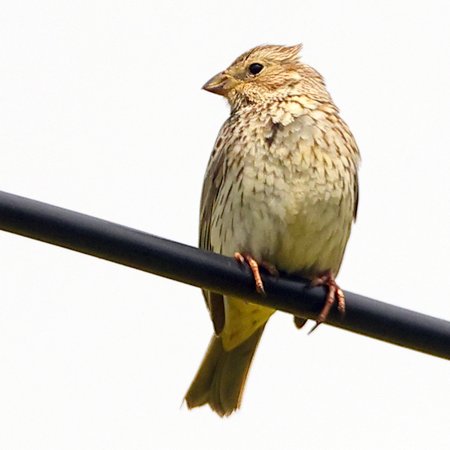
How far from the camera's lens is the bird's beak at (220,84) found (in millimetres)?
7418

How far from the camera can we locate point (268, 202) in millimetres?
6305

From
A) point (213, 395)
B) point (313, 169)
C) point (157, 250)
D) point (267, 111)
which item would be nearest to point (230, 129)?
point (267, 111)

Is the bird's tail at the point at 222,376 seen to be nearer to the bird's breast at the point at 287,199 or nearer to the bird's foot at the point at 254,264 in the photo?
the bird's breast at the point at 287,199

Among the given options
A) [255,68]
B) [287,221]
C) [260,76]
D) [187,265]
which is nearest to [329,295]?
[287,221]

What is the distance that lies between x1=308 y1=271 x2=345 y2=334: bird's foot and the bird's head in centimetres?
136

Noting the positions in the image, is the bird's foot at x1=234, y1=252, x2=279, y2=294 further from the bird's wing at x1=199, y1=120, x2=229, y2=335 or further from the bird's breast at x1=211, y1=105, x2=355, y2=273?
the bird's wing at x1=199, y1=120, x2=229, y2=335

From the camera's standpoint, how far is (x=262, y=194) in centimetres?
631

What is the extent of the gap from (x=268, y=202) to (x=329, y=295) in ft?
3.35

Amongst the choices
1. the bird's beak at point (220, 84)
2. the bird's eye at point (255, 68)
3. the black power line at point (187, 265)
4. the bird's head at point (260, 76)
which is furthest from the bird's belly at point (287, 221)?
the black power line at point (187, 265)

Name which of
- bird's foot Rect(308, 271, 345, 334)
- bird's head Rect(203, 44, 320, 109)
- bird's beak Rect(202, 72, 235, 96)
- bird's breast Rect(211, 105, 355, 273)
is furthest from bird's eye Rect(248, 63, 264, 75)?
bird's foot Rect(308, 271, 345, 334)

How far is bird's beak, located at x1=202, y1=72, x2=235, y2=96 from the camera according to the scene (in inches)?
292

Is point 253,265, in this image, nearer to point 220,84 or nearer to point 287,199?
point 287,199

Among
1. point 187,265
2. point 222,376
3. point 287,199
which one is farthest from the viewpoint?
point 222,376

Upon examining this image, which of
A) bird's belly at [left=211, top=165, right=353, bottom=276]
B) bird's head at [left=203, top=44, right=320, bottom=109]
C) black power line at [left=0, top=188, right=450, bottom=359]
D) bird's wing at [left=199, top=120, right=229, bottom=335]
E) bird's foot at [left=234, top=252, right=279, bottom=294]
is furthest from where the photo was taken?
bird's head at [left=203, top=44, right=320, bottom=109]
